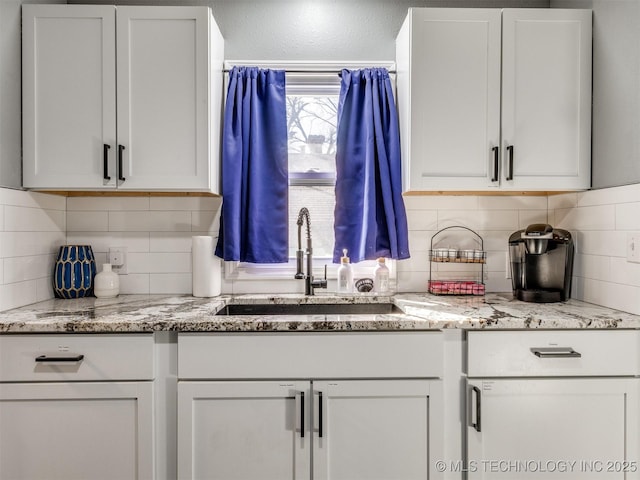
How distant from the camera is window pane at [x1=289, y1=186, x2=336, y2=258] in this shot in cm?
230

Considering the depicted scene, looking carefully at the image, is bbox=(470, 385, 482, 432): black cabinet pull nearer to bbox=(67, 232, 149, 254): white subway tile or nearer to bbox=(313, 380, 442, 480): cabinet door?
bbox=(313, 380, 442, 480): cabinet door

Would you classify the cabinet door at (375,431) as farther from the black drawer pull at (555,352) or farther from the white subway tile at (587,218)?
the white subway tile at (587,218)

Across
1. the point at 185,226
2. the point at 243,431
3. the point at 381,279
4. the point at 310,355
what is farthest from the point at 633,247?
the point at 185,226

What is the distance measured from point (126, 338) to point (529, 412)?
4.94ft

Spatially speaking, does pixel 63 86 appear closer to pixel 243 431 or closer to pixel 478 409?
pixel 243 431

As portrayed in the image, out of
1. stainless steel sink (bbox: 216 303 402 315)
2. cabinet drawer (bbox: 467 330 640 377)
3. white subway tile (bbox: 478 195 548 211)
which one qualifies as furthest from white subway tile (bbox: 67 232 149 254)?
white subway tile (bbox: 478 195 548 211)

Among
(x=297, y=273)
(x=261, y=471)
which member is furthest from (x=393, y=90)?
(x=261, y=471)

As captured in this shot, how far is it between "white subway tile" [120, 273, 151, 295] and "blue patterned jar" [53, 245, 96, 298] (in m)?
0.15

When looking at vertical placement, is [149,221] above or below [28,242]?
above

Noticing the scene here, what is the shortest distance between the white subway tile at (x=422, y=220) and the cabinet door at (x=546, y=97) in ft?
1.44

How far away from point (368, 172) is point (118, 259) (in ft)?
4.47

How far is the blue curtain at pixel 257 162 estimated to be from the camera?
211cm

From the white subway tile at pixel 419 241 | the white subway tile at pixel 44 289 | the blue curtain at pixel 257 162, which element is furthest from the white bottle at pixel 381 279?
the white subway tile at pixel 44 289

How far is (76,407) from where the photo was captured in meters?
1.53
